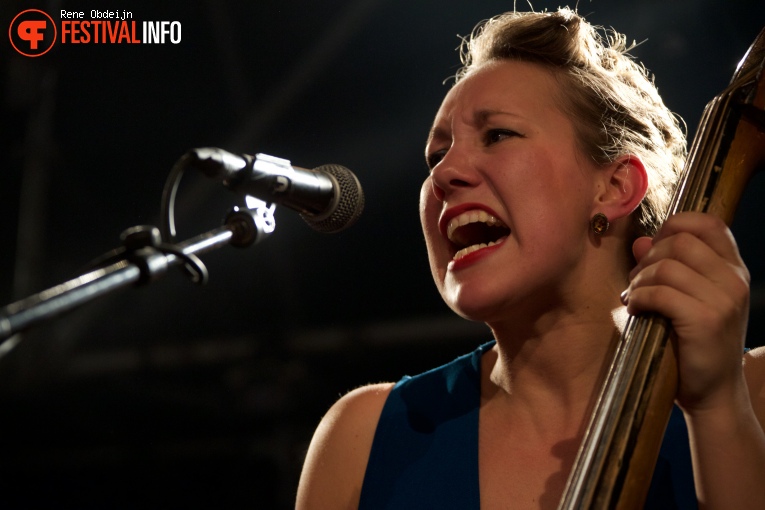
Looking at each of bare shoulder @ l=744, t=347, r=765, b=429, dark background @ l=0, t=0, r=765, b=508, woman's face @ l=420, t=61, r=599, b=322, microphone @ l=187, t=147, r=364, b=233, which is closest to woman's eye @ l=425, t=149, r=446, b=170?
woman's face @ l=420, t=61, r=599, b=322

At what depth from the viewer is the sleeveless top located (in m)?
1.31

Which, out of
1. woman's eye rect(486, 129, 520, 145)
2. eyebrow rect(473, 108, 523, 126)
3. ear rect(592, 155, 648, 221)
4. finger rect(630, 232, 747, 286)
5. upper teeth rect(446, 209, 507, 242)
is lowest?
finger rect(630, 232, 747, 286)

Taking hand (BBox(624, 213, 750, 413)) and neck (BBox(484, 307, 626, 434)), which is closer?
hand (BBox(624, 213, 750, 413))

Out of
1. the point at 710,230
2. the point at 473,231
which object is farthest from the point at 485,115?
the point at 710,230

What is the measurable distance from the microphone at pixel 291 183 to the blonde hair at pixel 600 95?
0.57 meters

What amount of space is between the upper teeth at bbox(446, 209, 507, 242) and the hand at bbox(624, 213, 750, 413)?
56cm

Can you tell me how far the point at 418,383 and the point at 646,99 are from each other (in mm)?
955

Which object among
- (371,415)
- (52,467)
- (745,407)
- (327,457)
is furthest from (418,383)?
(52,467)

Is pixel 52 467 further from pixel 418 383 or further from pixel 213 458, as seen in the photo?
pixel 418 383

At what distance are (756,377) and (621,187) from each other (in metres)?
0.49

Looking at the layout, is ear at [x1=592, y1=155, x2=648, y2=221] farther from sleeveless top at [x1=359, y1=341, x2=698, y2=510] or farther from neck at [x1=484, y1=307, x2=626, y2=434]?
sleeveless top at [x1=359, y1=341, x2=698, y2=510]

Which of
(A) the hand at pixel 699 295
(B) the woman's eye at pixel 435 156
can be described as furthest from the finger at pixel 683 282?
(B) the woman's eye at pixel 435 156

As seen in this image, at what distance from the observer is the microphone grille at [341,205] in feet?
4.30

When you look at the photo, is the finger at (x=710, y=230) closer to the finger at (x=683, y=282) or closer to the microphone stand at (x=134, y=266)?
the finger at (x=683, y=282)
